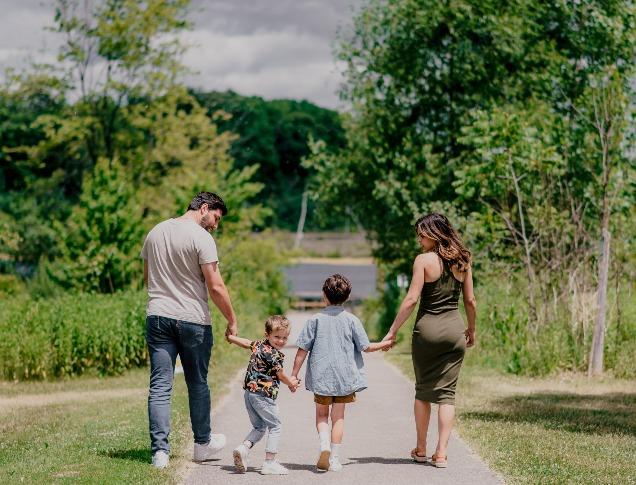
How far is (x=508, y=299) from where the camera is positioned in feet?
54.3

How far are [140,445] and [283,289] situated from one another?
34397 millimetres

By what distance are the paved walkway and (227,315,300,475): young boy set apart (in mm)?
132

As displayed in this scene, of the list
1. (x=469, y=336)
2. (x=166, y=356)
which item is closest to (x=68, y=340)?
(x=166, y=356)

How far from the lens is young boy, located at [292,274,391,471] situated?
6.93 m

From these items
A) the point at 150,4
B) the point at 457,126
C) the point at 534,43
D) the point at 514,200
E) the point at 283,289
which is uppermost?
the point at 150,4

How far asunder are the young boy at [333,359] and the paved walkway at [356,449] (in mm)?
343

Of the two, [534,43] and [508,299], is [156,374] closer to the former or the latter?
[508,299]

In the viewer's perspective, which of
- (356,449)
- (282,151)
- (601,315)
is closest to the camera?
(356,449)

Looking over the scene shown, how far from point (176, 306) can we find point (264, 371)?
0.79m

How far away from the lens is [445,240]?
23.3 feet

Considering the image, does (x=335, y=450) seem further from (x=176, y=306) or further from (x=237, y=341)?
(x=176, y=306)

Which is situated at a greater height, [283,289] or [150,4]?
[150,4]

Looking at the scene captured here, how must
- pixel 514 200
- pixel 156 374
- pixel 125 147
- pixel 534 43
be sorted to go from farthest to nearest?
1. pixel 125 147
2. pixel 534 43
3. pixel 514 200
4. pixel 156 374

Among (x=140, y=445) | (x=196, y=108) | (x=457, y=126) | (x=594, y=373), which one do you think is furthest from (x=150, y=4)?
(x=140, y=445)
